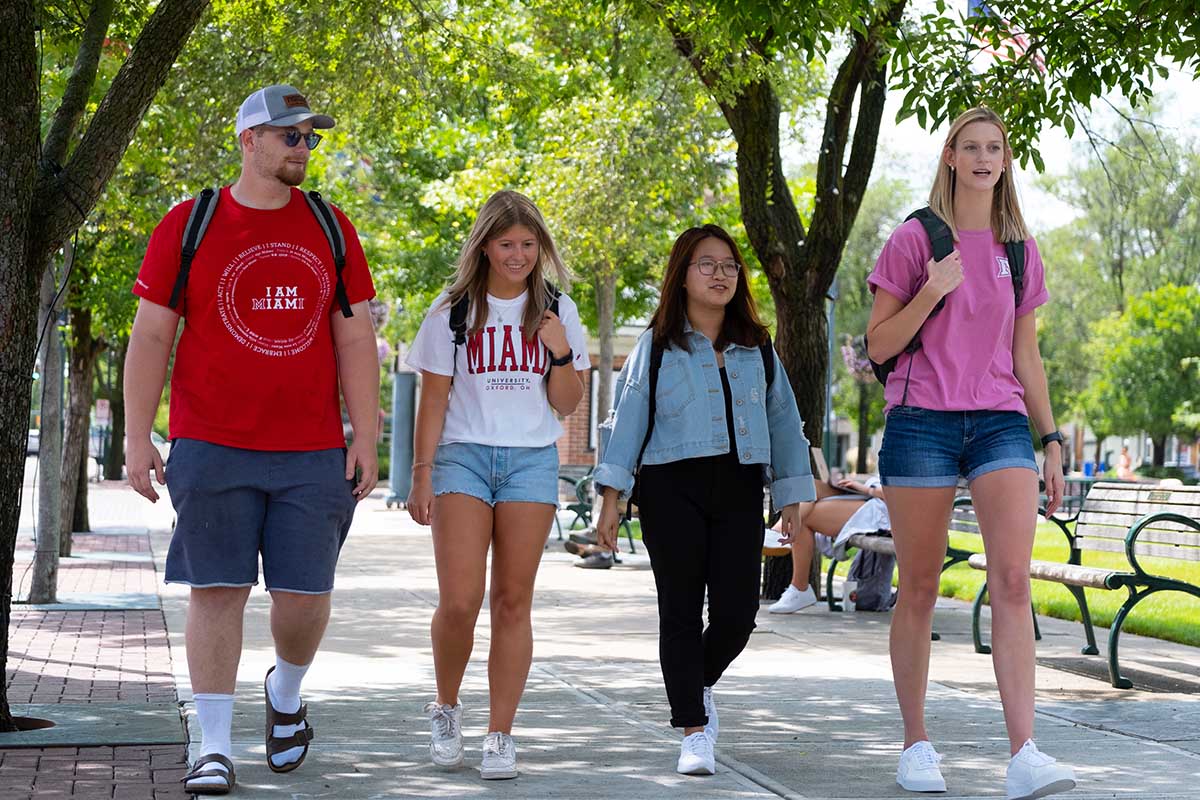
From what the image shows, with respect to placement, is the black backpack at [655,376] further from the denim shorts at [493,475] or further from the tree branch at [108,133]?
the tree branch at [108,133]

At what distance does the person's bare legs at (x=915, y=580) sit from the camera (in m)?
5.23

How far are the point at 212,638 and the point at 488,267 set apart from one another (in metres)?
1.52

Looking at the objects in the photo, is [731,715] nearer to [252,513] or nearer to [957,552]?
[252,513]

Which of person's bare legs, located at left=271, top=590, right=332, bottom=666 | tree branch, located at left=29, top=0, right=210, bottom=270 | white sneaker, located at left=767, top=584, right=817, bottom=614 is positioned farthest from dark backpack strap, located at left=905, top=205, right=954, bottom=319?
white sneaker, located at left=767, top=584, right=817, bottom=614

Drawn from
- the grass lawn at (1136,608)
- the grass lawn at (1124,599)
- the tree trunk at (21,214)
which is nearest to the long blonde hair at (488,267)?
the tree trunk at (21,214)

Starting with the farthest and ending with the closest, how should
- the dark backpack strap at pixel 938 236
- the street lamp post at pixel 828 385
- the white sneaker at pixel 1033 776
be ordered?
the street lamp post at pixel 828 385, the dark backpack strap at pixel 938 236, the white sneaker at pixel 1033 776

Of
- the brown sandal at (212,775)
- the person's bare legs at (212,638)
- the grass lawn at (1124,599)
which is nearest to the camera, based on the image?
the brown sandal at (212,775)

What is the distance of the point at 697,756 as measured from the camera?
5445 mm

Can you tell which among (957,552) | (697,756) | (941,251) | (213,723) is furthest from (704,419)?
(957,552)

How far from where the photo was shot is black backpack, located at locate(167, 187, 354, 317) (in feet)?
16.5

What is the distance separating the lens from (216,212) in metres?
5.10

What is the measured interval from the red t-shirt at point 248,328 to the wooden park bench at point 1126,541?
3505mm

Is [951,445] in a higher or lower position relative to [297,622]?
higher

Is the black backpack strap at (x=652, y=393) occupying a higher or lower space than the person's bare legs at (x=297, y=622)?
higher
